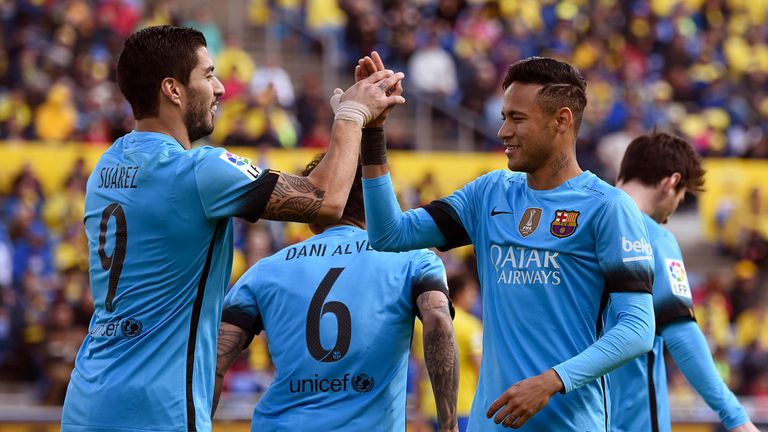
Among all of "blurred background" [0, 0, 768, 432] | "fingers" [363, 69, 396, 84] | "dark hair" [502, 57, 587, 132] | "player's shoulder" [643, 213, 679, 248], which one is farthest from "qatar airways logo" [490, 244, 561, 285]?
"blurred background" [0, 0, 768, 432]

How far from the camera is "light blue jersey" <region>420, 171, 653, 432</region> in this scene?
185 inches

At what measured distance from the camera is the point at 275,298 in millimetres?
5898

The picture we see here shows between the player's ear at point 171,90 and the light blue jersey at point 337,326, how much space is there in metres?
1.28

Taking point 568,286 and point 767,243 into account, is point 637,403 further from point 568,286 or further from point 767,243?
point 767,243

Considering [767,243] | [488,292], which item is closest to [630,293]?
[488,292]

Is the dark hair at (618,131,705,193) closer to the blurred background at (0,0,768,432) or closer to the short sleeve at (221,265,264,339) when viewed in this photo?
the short sleeve at (221,265,264,339)

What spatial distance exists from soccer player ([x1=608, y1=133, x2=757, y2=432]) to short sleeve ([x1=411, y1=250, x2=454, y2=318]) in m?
0.99

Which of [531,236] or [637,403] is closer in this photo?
[531,236]

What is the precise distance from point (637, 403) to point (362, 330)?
1406mm

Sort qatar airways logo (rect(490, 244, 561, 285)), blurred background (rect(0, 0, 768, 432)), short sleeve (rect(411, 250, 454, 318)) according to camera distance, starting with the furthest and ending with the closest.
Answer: blurred background (rect(0, 0, 768, 432)) < short sleeve (rect(411, 250, 454, 318)) < qatar airways logo (rect(490, 244, 561, 285))

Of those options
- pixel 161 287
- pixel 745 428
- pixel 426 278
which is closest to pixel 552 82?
pixel 426 278

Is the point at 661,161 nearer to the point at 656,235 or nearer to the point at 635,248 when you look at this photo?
the point at 656,235

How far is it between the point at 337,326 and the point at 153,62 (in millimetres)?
1548

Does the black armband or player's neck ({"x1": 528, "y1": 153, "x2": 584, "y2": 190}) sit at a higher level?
the black armband
